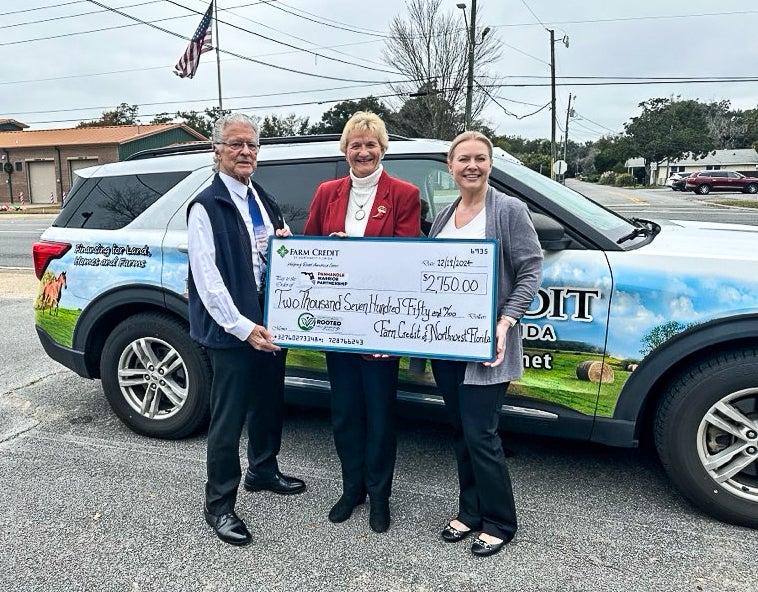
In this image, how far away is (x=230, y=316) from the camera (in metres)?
2.61

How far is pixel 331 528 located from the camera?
9.53ft

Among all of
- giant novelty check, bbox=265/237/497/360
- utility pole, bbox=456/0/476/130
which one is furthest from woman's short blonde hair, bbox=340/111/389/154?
utility pole, bbox=456/0/476/130

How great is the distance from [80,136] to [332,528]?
4166 cm

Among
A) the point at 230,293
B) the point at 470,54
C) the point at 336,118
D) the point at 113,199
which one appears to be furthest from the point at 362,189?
the point at 336,118

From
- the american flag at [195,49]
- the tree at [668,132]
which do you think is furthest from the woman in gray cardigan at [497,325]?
the tree at [668,132]

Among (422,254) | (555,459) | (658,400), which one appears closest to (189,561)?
(422,254)

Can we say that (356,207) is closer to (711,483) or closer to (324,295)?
(324,295)

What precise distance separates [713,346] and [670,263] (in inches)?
16.1

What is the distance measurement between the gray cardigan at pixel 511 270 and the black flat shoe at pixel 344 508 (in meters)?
0.93

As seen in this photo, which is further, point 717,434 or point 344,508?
point 344,508

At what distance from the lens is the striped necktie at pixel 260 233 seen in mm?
2850

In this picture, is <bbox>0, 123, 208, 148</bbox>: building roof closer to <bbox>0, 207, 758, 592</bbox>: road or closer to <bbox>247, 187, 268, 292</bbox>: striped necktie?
<bbox>0, 207, 758, 592</bbox>: road

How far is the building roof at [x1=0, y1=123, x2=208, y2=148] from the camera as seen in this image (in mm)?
37125

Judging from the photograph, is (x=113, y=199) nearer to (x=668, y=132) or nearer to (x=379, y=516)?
(x=379, y=516)
